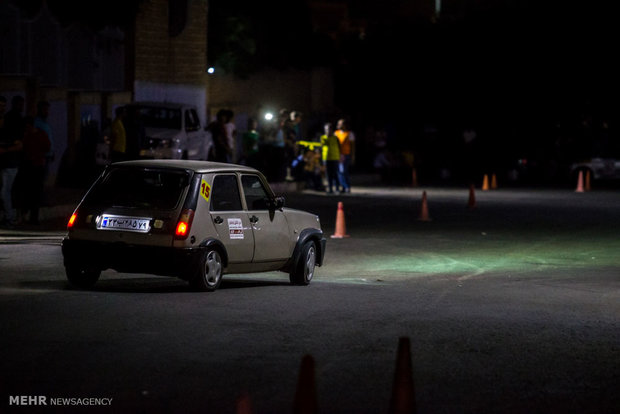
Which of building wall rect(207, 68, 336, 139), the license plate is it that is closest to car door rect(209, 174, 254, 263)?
the license plate

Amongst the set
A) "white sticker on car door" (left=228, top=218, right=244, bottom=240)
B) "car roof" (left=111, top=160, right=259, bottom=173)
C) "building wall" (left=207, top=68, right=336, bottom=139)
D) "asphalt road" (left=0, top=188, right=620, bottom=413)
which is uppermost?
"building wall" (left=207, top=68, right=336, bottom=139)

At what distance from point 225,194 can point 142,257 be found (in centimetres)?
135

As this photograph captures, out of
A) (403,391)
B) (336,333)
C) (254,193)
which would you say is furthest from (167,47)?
(403,391)

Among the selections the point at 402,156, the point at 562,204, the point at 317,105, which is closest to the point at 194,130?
the point at 562,204

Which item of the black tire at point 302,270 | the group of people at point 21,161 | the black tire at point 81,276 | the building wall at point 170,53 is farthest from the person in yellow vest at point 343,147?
the black tire at point 81,276

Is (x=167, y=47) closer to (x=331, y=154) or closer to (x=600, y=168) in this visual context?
(x=331, y=154)

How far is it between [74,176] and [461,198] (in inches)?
389

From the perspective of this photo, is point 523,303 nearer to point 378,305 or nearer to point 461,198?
point 378,305

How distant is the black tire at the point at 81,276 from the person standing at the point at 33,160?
735cm

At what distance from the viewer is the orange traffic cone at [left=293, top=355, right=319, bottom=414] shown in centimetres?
596

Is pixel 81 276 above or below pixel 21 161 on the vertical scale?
below

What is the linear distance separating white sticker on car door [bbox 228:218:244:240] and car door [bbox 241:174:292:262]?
21 cm

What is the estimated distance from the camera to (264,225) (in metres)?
13.6

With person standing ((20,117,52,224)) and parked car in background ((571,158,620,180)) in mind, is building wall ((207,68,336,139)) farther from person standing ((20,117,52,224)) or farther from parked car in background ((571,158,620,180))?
person standing ((20,117,52,224))
